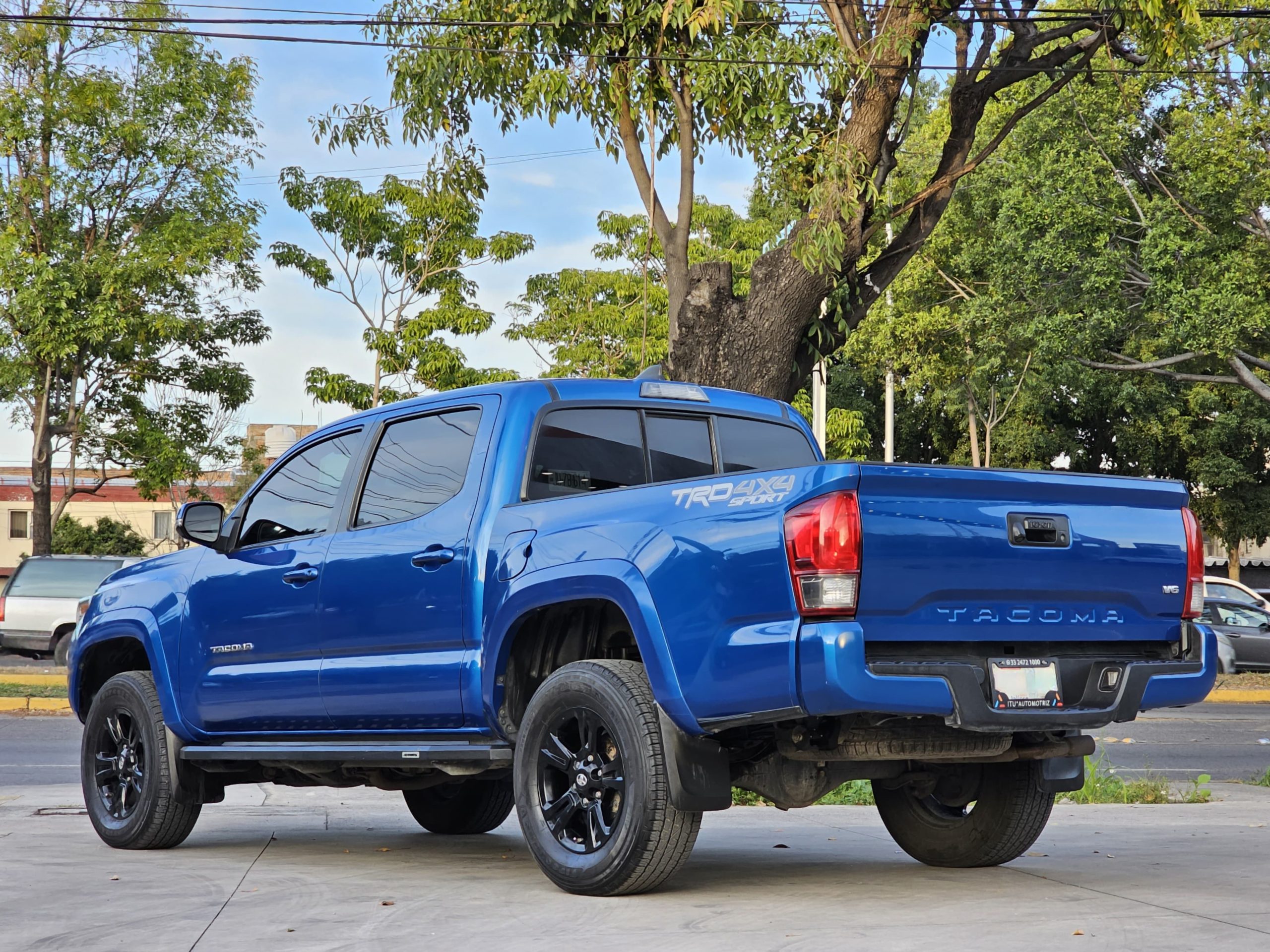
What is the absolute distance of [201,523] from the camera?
7.12 metres

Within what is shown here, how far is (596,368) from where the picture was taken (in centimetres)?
3509

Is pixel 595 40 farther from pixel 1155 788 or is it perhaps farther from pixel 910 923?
pixel 910 923

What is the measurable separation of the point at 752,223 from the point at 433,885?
3240 cm

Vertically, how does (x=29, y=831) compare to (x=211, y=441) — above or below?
below

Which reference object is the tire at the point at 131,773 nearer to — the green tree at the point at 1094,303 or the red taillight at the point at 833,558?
the red taillight at the point at 833,558

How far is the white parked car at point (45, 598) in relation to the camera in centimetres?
2327

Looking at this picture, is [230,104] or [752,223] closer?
[230,104]

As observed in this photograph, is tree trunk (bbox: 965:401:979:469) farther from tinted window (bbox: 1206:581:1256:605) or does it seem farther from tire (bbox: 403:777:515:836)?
tire (bbox: 403:777:515:836)

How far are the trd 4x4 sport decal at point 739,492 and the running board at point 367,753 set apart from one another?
4.60 ft

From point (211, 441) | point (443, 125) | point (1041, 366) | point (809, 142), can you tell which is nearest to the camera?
point (809, 142)

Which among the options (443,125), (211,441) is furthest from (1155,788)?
(211,441)

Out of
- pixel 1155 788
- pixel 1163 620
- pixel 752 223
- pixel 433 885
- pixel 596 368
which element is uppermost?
pixel 752 223

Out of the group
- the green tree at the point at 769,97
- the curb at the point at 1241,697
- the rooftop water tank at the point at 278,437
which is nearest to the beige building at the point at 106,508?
the rooftop water tank at the point at 278,437

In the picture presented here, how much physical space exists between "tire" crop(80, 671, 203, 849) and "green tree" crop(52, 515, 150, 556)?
51.8 metres
